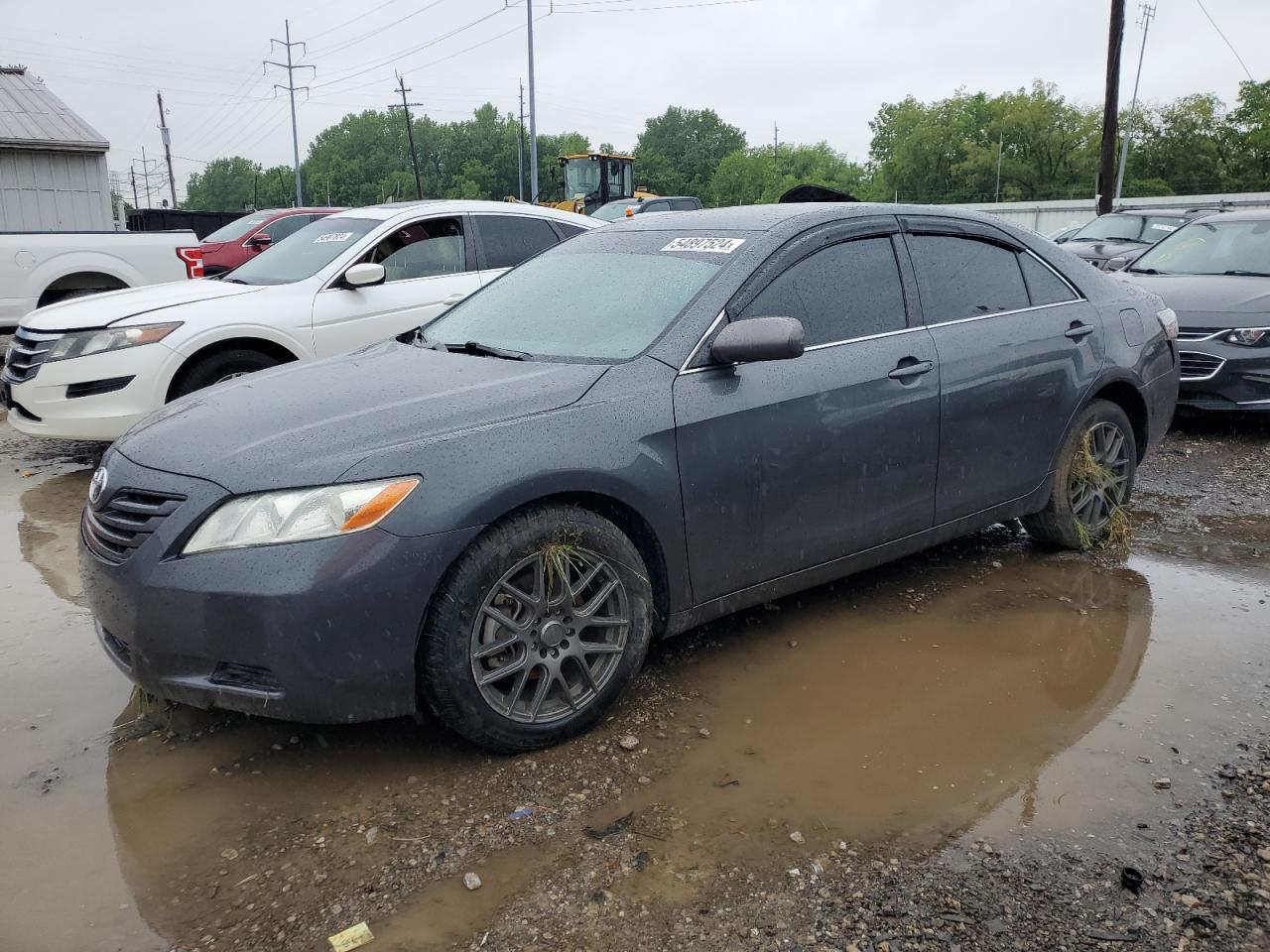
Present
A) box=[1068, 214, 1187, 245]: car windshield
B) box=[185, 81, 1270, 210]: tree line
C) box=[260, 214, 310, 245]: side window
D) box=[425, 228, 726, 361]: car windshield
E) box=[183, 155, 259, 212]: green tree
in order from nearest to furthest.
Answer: box=[425, 228, 726, 361]: car windshield < box=[1068, 214, 1187, 245]: car windshield < box=[260, 214, 310, 245]: side window < box=[185, 81, 1270, 210]: tree line < box=[183, 155, 259, 212]: green tree

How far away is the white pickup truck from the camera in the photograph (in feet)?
32.6

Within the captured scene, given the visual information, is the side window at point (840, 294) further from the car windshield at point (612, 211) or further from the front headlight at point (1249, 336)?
the car windshield at point (612, 211)

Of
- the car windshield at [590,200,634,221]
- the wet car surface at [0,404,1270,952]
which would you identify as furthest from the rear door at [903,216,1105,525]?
the car windshield at [590,200,634,221]

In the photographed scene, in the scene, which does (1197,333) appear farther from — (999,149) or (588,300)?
(999,149)

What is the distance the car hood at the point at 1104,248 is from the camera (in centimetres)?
1463

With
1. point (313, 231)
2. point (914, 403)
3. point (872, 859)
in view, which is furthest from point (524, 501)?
point (313, 231)

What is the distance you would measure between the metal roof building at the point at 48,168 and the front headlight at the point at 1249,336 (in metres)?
16.9

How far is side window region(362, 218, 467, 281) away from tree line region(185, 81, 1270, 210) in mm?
47023

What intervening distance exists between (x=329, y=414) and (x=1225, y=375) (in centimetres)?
684

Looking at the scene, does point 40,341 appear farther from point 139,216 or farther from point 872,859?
point 139,216

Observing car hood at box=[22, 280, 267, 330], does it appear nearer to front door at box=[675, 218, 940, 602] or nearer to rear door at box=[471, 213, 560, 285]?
rear door at box=[471, 213, 560, 285]

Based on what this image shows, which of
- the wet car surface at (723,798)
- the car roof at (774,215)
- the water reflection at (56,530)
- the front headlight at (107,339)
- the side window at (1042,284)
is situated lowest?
the wet car surface at (723,798)

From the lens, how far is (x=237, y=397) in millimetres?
3465

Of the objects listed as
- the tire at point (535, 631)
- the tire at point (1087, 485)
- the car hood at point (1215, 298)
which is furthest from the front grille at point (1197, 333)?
the tire at point (535, 631)
